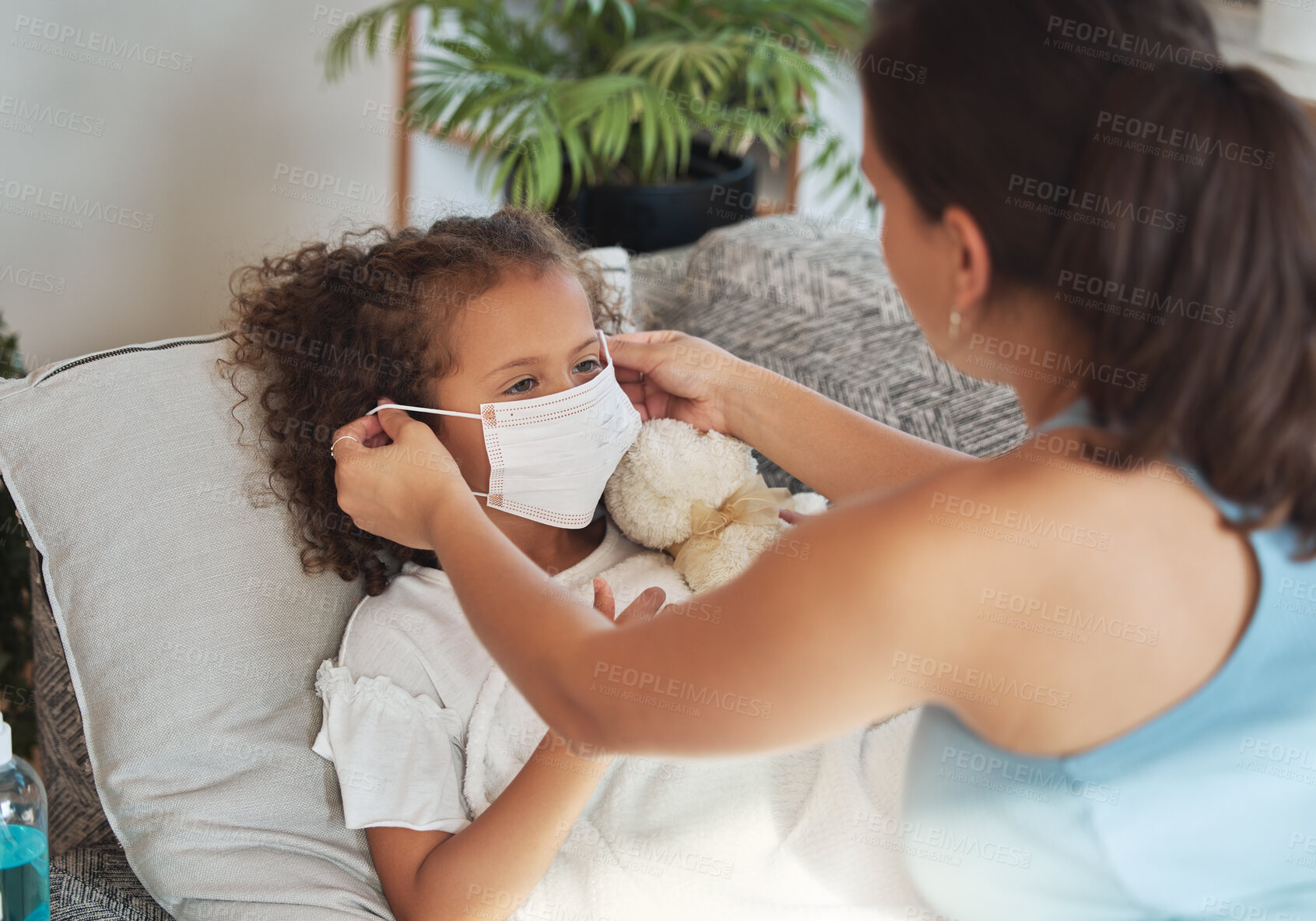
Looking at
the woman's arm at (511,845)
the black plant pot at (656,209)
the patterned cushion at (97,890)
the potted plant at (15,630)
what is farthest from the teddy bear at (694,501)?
the black plant pot at (656,209)

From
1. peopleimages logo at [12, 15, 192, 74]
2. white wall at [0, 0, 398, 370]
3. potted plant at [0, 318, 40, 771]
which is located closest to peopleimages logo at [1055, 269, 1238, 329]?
potted plant at [0, 318, 40, 771]

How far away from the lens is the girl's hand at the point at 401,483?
3.31 feet

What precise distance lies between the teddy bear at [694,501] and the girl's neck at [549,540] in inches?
3.1

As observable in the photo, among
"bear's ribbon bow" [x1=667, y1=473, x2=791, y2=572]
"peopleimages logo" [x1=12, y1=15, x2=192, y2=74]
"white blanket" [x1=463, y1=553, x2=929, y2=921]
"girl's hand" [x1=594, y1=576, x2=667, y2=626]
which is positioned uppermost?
"peopleimages logo" [x1=12, y1=15, x2=192, y2=74]

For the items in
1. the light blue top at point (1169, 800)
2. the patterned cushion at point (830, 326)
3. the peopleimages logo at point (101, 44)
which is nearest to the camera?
the light blue top at point (1169, 800)

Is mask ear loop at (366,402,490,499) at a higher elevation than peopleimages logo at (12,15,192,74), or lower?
lower

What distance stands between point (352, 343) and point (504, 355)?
0.74 ft

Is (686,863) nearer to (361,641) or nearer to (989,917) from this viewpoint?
(989,917)

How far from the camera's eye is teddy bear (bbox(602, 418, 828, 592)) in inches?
53.6

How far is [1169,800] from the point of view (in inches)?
30.8

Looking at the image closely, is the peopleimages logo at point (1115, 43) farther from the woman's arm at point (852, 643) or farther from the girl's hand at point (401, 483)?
the girl's hand at point (401, 483)

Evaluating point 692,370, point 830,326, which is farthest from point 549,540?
point 830,326

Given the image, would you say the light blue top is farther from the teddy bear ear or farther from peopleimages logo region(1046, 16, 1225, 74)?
the teddy bear ear

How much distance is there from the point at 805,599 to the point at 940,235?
29cm
